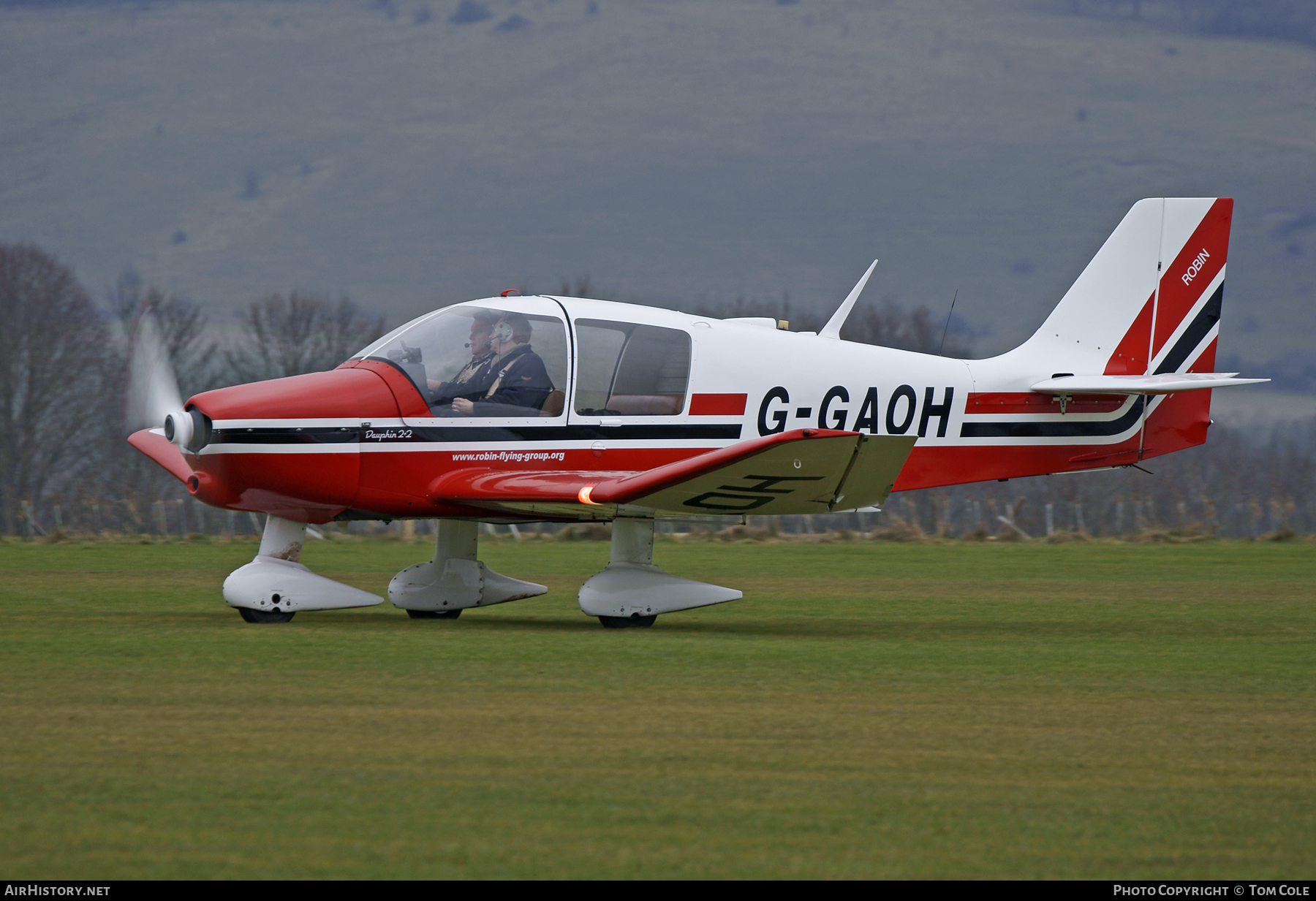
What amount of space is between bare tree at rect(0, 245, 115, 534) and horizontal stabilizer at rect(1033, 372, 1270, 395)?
46950 millimetres

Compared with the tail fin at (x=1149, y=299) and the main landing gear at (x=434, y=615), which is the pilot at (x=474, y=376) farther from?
the tail fin at (x=1149, y=299)

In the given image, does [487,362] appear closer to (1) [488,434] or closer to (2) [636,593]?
(1) [488,434]

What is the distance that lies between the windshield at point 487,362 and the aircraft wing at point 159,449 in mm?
2025

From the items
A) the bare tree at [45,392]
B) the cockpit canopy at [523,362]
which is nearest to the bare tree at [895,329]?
the bare tree at [45,392]

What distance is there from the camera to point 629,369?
10969 mm

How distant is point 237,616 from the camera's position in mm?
10758

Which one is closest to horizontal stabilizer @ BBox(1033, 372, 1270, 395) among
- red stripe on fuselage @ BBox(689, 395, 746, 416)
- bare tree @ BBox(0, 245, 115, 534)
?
red stripe on fuselage @ BBox(689, 395, 746, 416)

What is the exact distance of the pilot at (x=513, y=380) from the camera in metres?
10.6

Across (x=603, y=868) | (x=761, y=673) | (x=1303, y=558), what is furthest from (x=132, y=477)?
(x=603, y=868)

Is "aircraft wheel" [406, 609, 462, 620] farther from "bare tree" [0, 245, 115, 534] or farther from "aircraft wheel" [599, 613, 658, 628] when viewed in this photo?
"bare tree" [0, 245, 115, 534]

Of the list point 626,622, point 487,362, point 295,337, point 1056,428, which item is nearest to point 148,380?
point 487,362

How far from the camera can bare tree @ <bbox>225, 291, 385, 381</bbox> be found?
6034 cm

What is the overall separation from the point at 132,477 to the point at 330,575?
136 ft

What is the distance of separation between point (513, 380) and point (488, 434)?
442 mm
